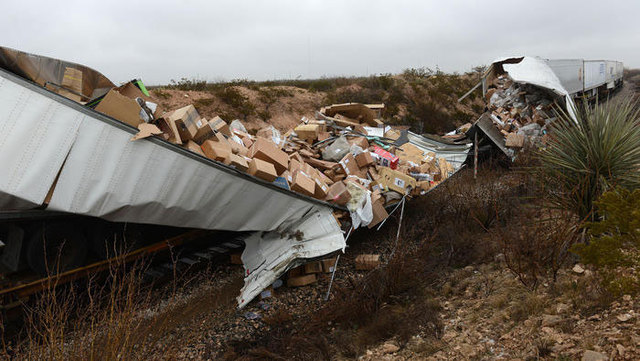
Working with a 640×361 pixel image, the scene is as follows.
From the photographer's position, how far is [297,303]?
5.61m

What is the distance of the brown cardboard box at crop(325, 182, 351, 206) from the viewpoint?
20.1 feet

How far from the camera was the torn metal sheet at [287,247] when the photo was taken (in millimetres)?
5352

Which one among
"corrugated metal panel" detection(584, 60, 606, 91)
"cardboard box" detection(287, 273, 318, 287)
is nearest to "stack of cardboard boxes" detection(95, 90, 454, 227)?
"cardboard box" detection(287, 273, 318, 287)

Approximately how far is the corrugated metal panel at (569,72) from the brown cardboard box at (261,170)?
11081 mm

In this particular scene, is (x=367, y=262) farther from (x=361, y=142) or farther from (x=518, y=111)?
(x=518, y=111)

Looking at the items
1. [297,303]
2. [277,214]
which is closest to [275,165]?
[277,214]

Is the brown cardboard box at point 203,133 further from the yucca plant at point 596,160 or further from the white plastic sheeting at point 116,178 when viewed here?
the yucca plant at point 596,160

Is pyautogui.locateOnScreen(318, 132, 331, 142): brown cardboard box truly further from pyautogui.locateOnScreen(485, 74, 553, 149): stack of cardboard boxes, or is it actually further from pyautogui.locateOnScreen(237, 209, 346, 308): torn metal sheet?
pyautogui.locateOnScreen(485, 74, 553, 149): stack of cardboard boxes

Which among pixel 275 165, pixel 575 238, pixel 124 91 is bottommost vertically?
pixel 575 238

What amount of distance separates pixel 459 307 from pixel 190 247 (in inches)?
181

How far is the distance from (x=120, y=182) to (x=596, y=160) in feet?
18.5

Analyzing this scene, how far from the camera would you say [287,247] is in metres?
5.65

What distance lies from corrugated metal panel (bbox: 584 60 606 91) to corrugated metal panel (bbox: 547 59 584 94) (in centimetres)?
81

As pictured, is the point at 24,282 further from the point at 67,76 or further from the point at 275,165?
the point at 275,165
